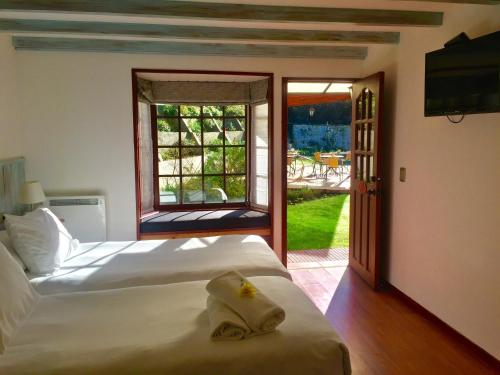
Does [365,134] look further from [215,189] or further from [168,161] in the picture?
[168,161]

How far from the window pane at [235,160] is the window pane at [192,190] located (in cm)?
43

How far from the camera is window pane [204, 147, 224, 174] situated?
556 centimetres

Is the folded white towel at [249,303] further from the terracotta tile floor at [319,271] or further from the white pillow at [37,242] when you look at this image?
the terracotta tile floor at [319,271]

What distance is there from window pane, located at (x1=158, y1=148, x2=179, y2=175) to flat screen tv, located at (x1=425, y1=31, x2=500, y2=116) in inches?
131

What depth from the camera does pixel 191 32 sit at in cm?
343

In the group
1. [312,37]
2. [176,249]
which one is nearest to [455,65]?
[312,37]

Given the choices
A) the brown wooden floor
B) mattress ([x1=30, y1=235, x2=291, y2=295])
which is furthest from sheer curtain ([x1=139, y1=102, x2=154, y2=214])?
the brown wooden floor

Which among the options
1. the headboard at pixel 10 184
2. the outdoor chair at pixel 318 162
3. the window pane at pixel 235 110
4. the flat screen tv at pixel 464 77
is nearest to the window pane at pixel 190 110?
the window pane at pixel 235 110

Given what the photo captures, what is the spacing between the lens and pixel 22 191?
136 inches

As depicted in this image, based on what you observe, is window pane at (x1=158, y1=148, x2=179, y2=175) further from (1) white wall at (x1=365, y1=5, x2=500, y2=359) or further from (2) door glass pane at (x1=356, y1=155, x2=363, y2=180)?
(1) white wall at (x1=365, y1=5, x2=500, y2=359)

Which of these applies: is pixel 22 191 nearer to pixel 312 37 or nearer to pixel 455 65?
pixel 312 37

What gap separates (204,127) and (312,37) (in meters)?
2.32

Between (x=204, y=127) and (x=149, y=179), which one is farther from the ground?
(x=204, y=127)

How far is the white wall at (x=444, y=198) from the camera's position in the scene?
2660 mm
